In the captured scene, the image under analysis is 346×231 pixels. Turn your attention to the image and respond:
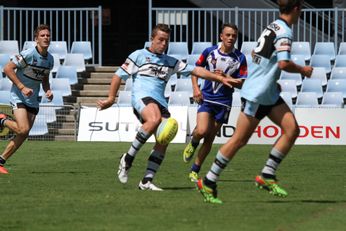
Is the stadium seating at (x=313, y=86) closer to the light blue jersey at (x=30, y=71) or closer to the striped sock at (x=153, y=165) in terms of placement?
the light blue jersey at (x=30, y=71)

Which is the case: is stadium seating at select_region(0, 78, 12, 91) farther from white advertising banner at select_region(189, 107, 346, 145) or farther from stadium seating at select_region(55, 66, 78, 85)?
white advertising banner at select_region(189, 107, 346, 145)

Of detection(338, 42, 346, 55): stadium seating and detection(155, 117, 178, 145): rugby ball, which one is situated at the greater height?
detection(155, 117, 178, 145): rugby ball

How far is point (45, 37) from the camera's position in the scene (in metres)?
16.6

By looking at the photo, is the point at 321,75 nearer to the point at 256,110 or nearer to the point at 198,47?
the point at 198,47

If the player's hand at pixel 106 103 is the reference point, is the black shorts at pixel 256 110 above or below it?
above

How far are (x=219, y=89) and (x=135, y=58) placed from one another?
77.8 inches

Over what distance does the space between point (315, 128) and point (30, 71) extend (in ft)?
33.7

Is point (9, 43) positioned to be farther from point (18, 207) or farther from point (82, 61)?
point (18, 207)

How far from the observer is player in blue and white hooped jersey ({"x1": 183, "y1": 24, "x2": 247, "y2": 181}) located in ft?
50.9

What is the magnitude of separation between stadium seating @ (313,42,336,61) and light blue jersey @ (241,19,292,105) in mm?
16891

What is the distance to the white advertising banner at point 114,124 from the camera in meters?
25.9

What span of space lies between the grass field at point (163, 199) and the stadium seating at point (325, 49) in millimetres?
9008

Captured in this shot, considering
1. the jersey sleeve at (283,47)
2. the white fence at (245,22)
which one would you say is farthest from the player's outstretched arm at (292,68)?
the white fence at (245,22)

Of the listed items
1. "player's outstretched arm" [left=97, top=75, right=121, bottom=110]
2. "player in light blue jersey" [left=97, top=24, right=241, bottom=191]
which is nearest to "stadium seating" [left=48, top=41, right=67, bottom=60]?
"player in light blue jersey" [left=97, top=24, right=241, bottom=191]
